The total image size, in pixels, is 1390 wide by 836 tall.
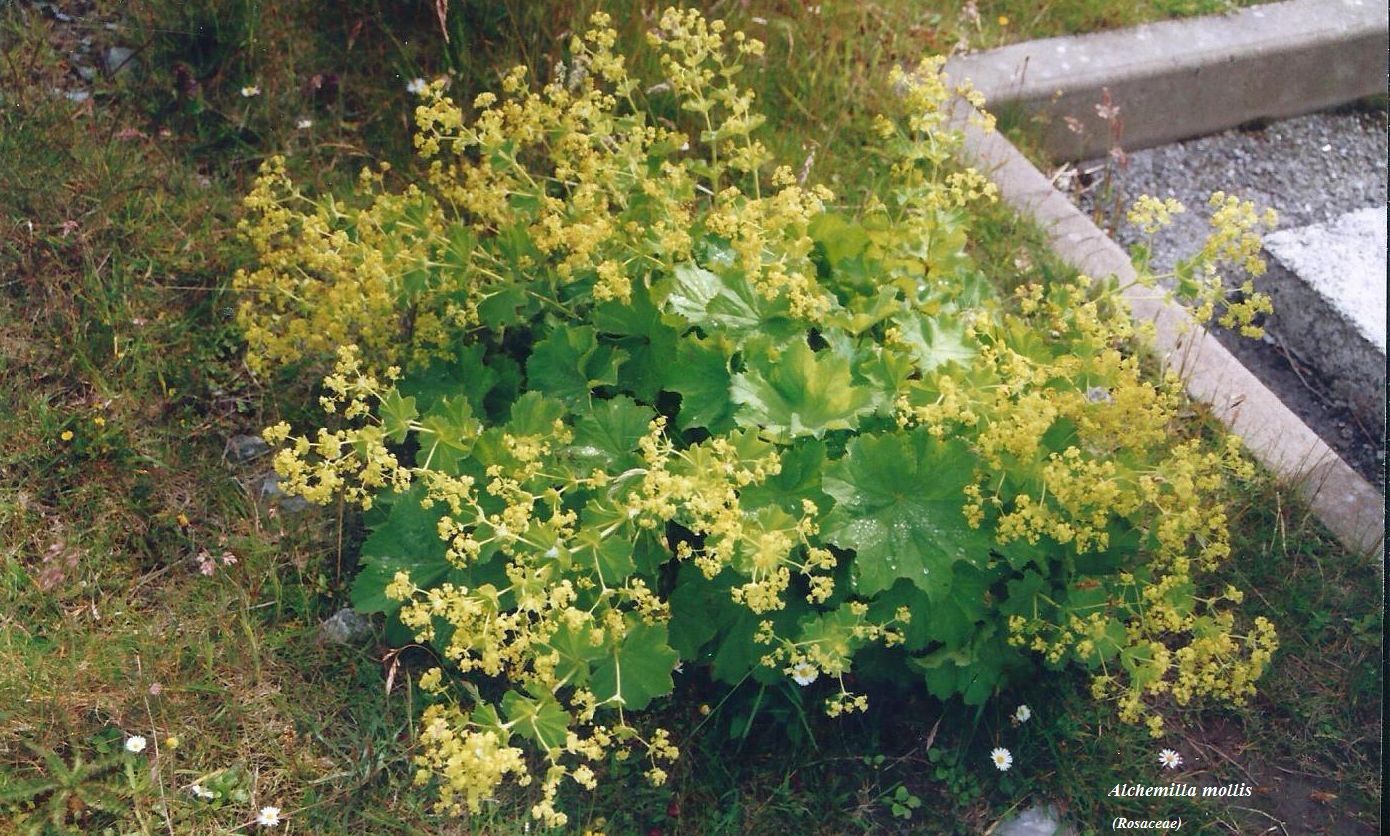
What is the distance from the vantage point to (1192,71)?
15.7 ft

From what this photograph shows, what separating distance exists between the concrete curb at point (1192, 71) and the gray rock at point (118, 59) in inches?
116

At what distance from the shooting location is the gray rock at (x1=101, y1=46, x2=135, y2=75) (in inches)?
157

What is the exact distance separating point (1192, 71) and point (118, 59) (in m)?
4.04

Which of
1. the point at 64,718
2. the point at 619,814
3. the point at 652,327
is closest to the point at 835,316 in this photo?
the point at 652,327

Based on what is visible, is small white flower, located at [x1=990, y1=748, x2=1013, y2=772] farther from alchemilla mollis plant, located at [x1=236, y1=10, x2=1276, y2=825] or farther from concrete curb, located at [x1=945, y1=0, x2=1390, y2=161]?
concrete curb, located at [x1=945, y1=0, x2=1390, y2=161]

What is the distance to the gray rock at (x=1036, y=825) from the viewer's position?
2773 mm

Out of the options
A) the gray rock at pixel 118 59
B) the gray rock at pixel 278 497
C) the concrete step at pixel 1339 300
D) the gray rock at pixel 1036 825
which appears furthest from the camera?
the gray rock at pixel 118 59

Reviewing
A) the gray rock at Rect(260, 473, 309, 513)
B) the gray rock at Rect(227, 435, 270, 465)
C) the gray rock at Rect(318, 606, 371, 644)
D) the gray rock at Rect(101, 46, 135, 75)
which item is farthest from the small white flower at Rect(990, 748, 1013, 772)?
the gray rock at Rect(101, 46, 135, 75)

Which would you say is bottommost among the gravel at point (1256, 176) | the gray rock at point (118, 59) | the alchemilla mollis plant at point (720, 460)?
the gravel at point (1256, 176)

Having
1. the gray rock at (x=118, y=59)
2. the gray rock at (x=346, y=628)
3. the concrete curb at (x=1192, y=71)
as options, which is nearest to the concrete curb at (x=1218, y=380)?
the concrete curb at (x=1192, y=71)

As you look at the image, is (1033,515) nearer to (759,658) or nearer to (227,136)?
(759,658)

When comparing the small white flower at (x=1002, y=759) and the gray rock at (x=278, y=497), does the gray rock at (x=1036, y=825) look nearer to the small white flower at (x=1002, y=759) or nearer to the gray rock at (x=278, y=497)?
the small white flower at (x=1002, y=759)

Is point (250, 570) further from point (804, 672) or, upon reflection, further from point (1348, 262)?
point (1348, 262)

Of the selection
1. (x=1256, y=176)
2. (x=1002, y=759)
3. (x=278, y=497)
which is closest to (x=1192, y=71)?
(x=1256, y=176)
